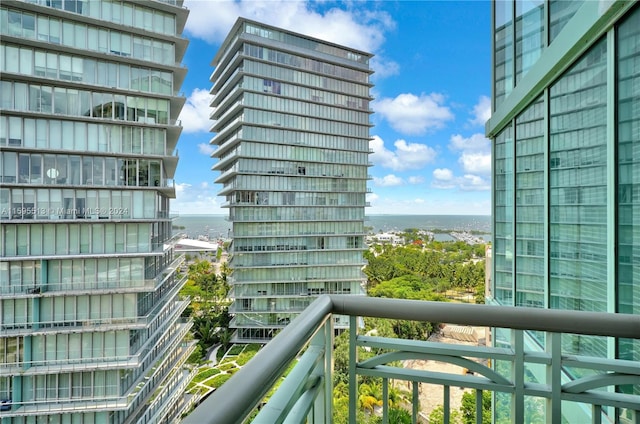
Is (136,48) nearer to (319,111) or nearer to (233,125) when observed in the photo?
(233,125)

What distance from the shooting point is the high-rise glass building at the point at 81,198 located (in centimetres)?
575

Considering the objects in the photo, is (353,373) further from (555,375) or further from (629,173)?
(629,173)

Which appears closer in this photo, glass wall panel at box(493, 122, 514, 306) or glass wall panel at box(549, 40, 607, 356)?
glass wall panel at box(549, 40, 607, 356)

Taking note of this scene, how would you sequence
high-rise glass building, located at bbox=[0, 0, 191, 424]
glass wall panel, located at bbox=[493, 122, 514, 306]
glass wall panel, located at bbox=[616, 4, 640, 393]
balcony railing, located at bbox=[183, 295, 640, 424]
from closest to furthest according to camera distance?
1. balcony railing, located at bbox=[183, 295, 640, 424]
2. glass wall panel, located at bbox=[616, 4, 640, 393]
3. glass wall panel, located at bbox=[493, 122, 514, 306]
4. high-rise glass building, located at bbox=[0, 0, 191, 424]

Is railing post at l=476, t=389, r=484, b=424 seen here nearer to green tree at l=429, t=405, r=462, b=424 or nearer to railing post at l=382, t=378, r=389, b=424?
green tree at l=429, t=405, r=462, b=424

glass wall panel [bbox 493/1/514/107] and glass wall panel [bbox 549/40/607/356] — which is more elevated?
glass wall panel [bbox 493/1/514/107]

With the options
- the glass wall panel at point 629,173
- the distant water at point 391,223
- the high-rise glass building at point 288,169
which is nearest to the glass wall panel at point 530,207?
the glass wall panel at point 629,173

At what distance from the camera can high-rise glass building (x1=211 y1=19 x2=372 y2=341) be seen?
41.0ft

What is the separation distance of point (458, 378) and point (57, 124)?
25.5 feet

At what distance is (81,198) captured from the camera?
6160 mm

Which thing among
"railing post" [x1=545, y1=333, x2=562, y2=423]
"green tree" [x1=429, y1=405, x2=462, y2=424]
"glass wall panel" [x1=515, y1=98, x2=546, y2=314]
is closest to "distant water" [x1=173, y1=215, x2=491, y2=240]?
"glass wall panel" [x1=515, y1=98, x2=546, y2=314]

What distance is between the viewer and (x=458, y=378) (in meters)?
0.68

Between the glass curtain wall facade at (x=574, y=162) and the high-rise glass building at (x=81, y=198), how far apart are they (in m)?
6.61

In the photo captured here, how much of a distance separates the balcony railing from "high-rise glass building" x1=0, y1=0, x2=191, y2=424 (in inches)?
268
